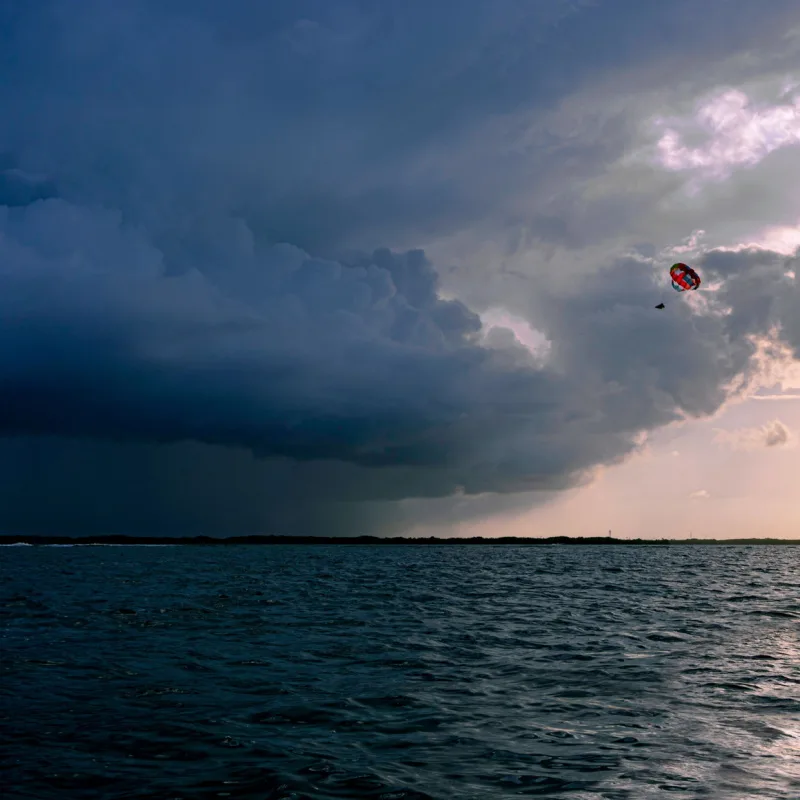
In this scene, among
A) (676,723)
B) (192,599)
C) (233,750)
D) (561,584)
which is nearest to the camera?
(233,750)

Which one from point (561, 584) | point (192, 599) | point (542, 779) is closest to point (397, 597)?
point (192, 599)

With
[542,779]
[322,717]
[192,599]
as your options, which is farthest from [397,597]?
[542,779]

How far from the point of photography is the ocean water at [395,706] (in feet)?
42.7

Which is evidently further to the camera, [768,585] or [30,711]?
[768,585]

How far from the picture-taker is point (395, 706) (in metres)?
18.5

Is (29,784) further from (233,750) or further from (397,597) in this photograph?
(397,597)

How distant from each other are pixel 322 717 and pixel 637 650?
15022 millimetres

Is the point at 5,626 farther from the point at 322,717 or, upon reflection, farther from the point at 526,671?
the point at 526,671

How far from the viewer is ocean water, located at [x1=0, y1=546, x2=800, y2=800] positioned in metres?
13.0

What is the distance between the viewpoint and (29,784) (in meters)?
12.4

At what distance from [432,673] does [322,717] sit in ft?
20.5

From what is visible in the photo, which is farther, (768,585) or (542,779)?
(768,585)

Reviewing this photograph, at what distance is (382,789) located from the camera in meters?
12.5

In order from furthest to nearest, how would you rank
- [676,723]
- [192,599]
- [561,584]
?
1. [561,584]
2. [192,599]
3. [676,723]
